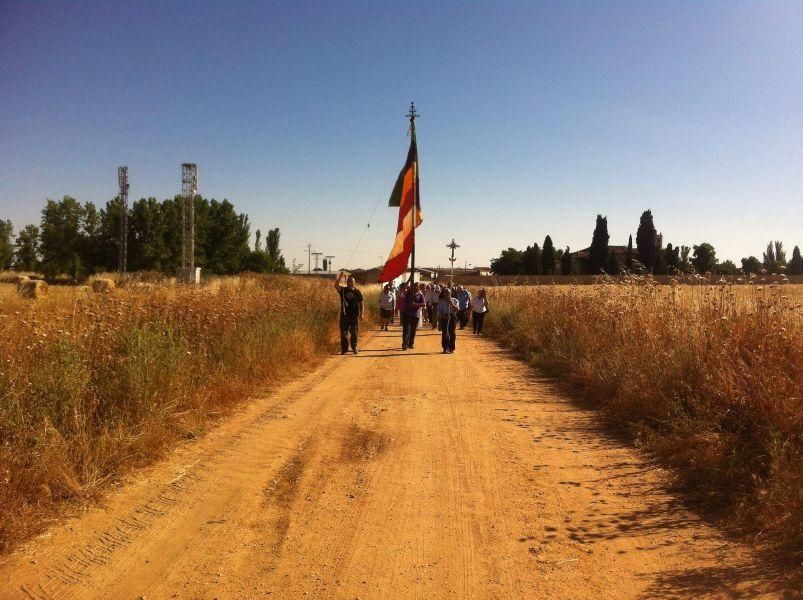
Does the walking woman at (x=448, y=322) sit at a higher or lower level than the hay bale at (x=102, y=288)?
lower

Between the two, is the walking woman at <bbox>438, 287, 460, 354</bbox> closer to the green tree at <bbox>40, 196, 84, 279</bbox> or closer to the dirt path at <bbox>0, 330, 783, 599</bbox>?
the dirt path at <bbox>0, 330, 783, 599</bbox>

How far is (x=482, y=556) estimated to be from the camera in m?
3.70

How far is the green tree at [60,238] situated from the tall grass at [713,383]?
2643 inches

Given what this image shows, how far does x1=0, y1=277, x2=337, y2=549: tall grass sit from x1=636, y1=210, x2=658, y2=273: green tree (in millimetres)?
66835

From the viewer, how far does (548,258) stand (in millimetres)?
80188

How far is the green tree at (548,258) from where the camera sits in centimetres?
7925

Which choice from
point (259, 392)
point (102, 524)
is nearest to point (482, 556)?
point (102, 524)

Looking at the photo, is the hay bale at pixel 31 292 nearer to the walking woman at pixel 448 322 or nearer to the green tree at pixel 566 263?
the walking woman at pixel 448 322

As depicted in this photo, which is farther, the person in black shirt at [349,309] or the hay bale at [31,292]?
the person in black shirt at [349,309]

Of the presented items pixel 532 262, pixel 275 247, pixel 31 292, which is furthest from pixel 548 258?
pixel 31 292

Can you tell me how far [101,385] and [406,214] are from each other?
16535mm

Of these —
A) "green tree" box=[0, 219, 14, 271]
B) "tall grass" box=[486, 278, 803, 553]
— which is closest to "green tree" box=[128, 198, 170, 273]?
"green tree" box=[0, 219, 14, 271]

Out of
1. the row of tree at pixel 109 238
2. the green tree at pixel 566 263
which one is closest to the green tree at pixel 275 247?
the row of tree at pixel 109 238

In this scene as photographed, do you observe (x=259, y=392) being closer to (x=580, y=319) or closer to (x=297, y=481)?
(x=297, y=481)
